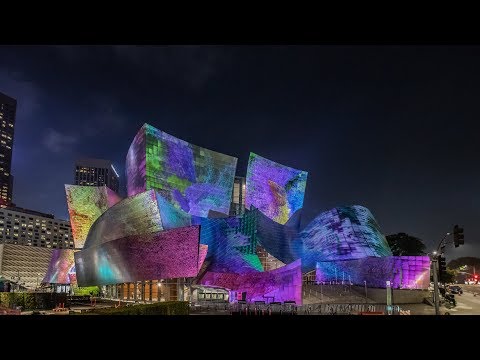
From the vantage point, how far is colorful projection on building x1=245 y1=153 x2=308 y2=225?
59469mm

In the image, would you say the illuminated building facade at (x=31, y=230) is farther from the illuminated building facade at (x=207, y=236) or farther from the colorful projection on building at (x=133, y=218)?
the colorful projection on building at (x=133, y=218)

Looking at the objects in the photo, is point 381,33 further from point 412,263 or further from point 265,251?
point 265,251

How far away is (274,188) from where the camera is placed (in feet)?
204

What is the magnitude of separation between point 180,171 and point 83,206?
53.1ft

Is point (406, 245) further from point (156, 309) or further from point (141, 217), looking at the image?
point (156, 309)

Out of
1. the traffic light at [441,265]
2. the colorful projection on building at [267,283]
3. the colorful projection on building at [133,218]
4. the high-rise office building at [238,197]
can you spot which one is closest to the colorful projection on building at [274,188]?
the colorful projection on building at [267,283]

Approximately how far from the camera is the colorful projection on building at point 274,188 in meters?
59.5

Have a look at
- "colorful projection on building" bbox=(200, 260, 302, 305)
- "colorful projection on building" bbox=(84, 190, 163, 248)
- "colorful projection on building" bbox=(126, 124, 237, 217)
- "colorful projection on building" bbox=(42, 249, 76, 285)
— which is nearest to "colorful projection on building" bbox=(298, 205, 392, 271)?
"colorful projection on building" bbox=(126, 124, 237, 217)

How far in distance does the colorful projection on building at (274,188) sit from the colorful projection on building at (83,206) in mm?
19368

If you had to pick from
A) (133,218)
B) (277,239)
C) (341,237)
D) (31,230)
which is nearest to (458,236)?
(133,218)
